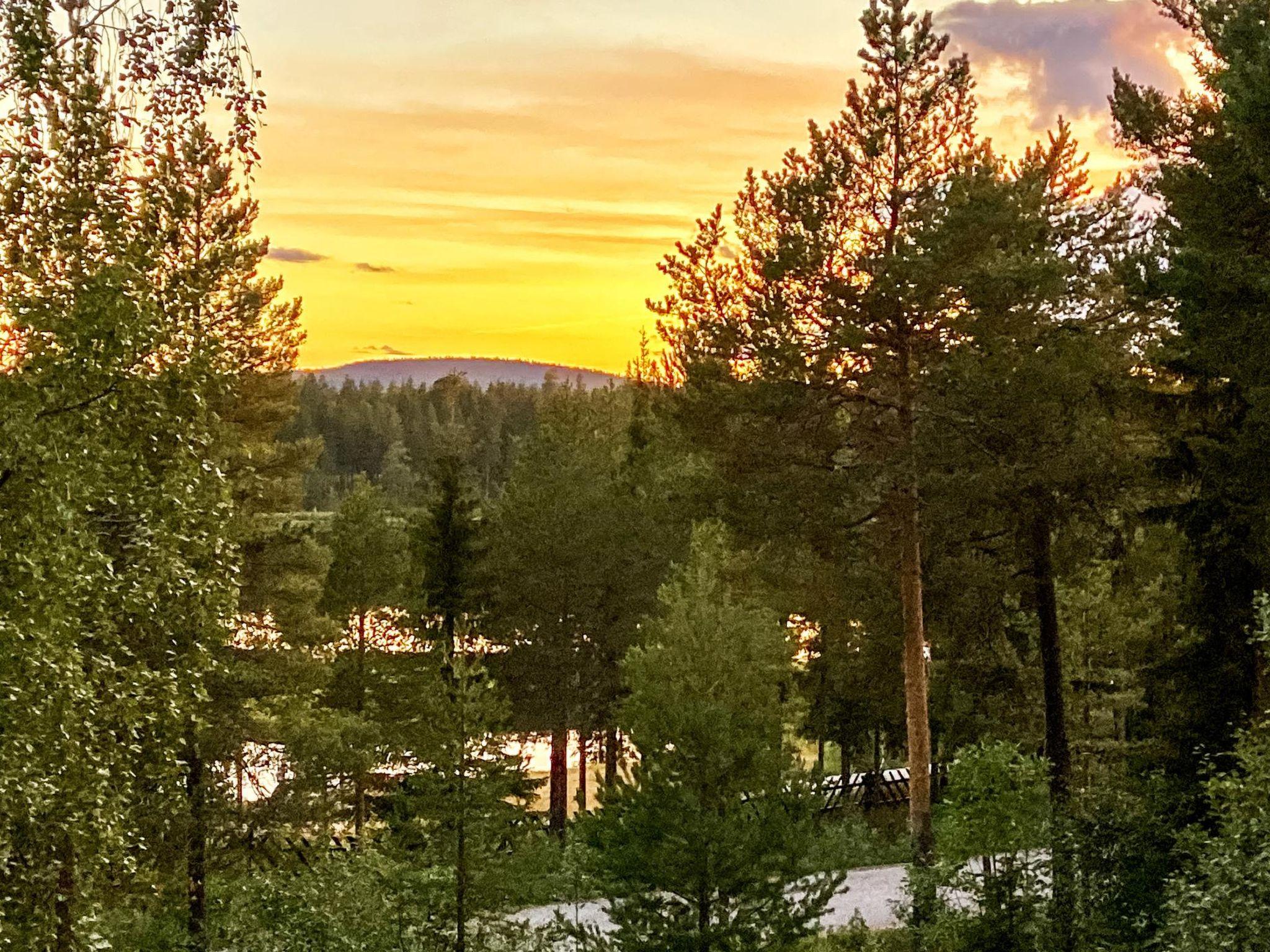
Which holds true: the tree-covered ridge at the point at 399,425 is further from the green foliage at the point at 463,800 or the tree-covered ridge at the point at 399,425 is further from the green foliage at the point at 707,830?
the green foliage at the point at 707,830

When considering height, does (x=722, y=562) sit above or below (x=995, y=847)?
above

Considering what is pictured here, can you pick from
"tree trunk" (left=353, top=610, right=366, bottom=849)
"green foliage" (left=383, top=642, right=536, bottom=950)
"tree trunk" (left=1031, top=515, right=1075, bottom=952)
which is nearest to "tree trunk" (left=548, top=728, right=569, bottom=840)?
"tree trunk" (left=353, top=610, right=366, bottom=849)

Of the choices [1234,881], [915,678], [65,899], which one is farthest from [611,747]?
[65,899]

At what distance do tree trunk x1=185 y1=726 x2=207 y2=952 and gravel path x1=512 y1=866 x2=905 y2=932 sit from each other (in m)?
5.03

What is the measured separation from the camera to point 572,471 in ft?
99.0

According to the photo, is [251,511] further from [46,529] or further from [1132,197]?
[1132,197]

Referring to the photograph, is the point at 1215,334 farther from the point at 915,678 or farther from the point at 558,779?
the point at 558,779

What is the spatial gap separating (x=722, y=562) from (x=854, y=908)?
795 cm

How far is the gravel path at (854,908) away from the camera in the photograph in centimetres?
1992

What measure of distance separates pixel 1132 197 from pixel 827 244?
245 inches

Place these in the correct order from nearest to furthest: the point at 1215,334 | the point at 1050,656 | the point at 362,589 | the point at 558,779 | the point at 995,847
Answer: the point at 1215,334 < the point at 995,847 < the point at 1050,656 < the point at 558,779 < the point at 362,589

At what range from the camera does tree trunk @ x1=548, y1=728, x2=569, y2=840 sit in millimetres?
29297

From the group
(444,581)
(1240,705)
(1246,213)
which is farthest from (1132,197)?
(444,581)

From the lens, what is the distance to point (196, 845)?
17.9 m
